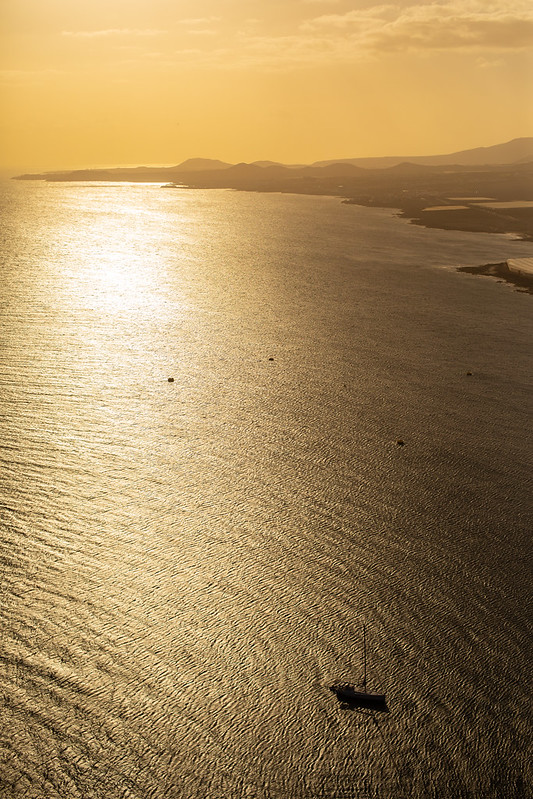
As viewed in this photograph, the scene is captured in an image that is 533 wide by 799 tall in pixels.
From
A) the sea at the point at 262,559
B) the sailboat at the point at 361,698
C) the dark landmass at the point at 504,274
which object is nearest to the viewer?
the sea at the point at 262,559

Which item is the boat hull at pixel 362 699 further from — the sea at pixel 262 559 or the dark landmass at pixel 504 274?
the dark landmass at pixel 504 274

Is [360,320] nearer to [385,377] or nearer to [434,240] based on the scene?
[385,377]

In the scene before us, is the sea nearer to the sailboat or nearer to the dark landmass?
the sailboat

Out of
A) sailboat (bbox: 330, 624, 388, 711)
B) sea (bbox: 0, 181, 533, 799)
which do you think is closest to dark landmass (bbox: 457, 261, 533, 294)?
sea (bbox: 0, 181, 533, 799)

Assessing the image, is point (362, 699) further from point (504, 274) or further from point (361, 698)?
point (504, 274)

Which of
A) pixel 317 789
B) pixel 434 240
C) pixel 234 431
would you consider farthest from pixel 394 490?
pixel 434 240

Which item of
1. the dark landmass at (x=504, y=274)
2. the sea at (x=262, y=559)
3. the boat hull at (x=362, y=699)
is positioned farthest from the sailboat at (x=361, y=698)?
the dark landmass at (x=504, y=274)
